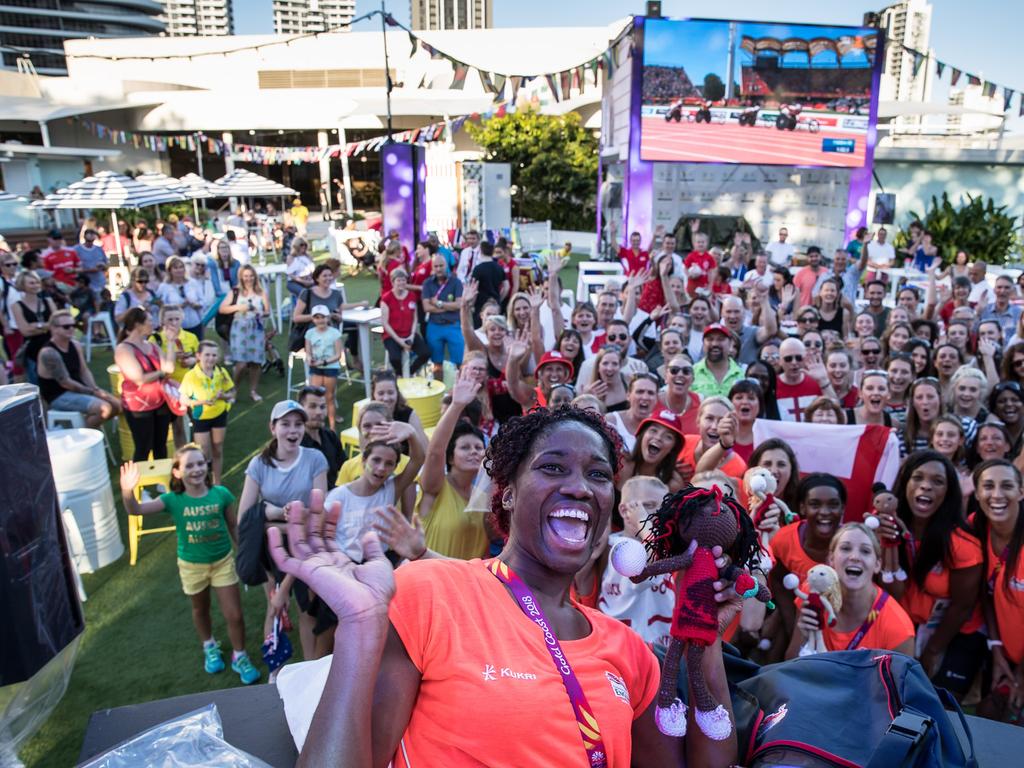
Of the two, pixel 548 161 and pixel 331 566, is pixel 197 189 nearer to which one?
pixel 548 161

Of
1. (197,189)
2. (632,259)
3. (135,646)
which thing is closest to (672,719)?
(135,646)

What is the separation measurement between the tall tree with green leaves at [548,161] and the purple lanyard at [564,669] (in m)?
23.9

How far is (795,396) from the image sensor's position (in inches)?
204

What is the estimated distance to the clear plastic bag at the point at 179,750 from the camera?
1591 millimetres

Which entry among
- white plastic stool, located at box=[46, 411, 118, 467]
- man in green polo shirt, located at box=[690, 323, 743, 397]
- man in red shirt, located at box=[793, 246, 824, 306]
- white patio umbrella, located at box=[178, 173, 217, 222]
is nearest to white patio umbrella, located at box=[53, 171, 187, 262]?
white patio umbrella, located at box=[178, 173, 217, 222]

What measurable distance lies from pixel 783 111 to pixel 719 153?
1552 mm

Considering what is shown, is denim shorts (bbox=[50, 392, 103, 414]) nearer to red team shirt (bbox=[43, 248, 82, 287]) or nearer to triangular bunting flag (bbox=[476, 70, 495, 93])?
red team shirt (bbox=[43, 248, 82, 287])

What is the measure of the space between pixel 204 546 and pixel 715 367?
3723 mm

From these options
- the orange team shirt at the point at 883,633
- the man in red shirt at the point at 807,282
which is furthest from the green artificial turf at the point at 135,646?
the man in red shirt at the point at 807,282

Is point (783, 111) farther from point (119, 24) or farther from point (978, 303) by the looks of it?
point (119, 24)

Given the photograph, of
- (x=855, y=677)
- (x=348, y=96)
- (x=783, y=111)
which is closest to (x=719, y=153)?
(x=783, y=111)

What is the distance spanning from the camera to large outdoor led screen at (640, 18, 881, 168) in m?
14.3

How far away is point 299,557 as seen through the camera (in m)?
1.28

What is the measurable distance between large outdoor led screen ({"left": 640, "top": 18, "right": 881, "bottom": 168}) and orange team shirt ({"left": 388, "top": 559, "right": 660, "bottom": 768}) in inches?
567
